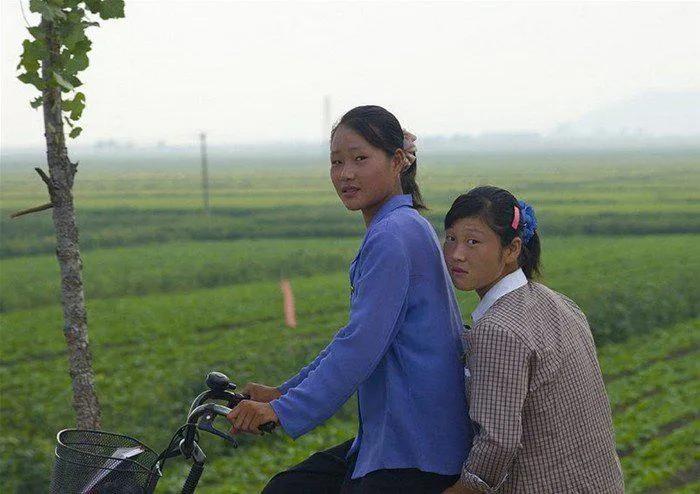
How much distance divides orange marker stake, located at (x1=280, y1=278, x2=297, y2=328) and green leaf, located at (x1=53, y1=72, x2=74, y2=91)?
11131 mm

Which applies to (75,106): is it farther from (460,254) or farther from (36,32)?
(460,254)

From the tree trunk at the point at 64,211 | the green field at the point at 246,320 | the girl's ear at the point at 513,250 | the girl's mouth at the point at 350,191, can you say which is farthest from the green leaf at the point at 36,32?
the green field at the point at 246,320

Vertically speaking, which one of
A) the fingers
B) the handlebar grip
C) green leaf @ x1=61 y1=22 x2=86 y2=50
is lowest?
the handlebar grip

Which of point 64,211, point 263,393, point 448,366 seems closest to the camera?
point 448,366

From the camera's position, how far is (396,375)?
8.89 ft

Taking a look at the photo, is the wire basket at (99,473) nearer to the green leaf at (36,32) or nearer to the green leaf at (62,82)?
the green leaf at (62,82)

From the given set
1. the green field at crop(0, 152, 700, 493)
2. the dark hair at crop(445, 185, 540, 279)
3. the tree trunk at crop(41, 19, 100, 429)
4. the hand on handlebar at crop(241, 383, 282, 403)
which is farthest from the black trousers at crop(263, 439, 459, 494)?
the green field at crop(0, 152, 700, 493)

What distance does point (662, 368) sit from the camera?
11523mm

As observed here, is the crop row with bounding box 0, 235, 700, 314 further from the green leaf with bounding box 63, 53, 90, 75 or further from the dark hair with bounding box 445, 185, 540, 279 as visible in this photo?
the dark hair with bounding box 445, 185, 540, 279

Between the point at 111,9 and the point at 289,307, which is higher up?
the point at 111,9

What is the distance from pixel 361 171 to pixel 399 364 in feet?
1.97

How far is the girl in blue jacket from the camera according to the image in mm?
2652

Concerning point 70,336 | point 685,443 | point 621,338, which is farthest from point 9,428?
point 621,338

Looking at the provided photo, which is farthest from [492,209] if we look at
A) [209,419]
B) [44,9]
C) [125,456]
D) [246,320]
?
[246,320]
